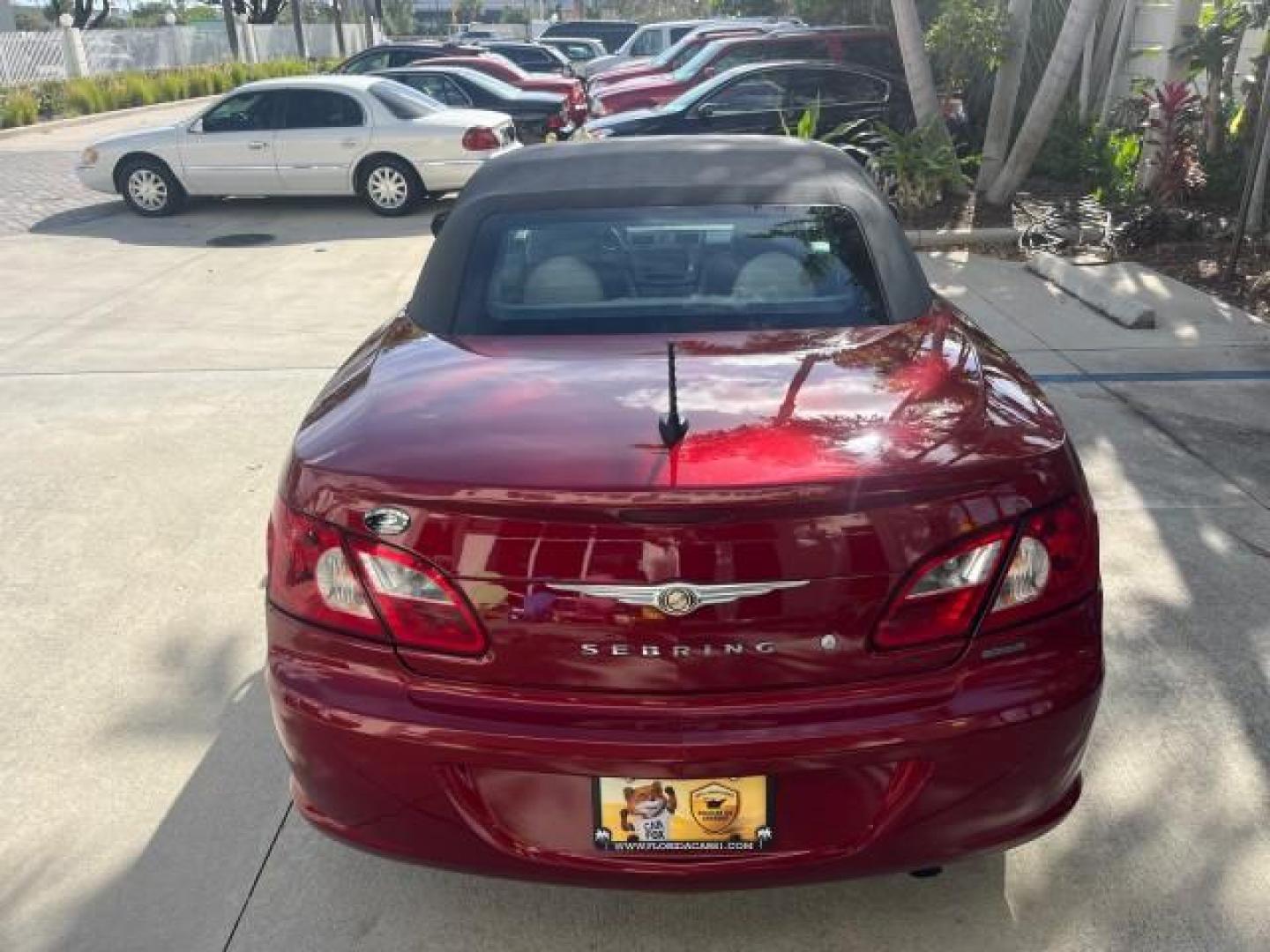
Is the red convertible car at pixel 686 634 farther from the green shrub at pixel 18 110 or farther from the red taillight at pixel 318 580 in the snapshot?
the green shrub at pixel 18 110

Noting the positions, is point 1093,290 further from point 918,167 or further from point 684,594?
point 684,594

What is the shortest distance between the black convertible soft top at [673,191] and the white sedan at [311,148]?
29.7ft

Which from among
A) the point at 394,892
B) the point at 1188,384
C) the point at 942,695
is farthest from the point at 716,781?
the point at 1188,384

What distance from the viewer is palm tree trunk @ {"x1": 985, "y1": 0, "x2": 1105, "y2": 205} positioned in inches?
395

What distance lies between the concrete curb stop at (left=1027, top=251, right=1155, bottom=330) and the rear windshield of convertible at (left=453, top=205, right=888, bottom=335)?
4.91 metres

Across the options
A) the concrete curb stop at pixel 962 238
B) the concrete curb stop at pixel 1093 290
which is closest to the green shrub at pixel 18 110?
the concrete curb stop at pixel 962 238

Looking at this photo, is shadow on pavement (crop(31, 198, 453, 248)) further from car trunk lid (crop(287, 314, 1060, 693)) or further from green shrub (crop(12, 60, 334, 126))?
green shrub (crop(12, 60, 334, 126))

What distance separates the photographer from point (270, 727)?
332 centimetres

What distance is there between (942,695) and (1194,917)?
3.27ft

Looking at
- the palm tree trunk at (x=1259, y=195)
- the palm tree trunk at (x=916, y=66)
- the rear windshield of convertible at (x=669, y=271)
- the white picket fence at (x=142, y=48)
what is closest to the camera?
the rear windshield of convertible at (x=669, y=271)

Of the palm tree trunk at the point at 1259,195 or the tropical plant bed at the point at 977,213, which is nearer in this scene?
the palm tree trunk at the point at 1259,195

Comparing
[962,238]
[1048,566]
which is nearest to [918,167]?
[962,238]

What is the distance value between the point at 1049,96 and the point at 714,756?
10018 mm

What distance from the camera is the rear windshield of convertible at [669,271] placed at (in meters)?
3.08
